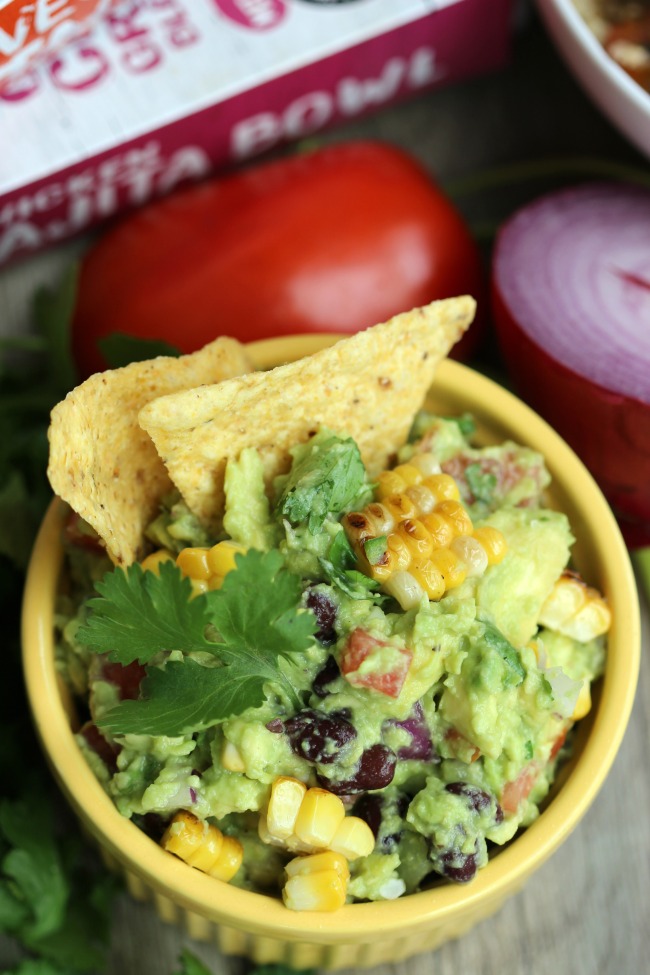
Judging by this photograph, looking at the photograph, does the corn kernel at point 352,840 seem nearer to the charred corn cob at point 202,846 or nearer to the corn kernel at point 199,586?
the charred corn cob at point 202,846

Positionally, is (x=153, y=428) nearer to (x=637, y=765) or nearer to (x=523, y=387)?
(x=523, y=387)

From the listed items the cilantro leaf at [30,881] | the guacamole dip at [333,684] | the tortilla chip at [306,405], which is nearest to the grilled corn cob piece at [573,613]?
the guacamole dip at [333,684]

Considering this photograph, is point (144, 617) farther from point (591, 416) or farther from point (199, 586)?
point (591, 416)

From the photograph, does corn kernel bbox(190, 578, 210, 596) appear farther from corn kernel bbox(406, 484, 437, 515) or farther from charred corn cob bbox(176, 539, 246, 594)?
corn kernel bbox(406, 484, 437, 515)

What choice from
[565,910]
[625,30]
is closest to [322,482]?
[565,910]

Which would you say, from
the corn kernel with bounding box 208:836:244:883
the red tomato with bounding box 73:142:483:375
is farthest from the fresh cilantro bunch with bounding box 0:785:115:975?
the red tomato with bounding box 73:142:483:375

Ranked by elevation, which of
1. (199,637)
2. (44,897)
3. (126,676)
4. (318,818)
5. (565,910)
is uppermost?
(199,637)
